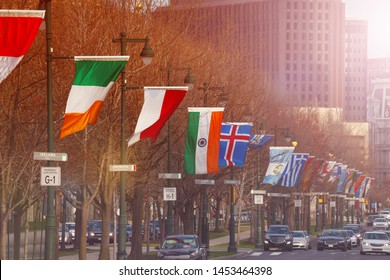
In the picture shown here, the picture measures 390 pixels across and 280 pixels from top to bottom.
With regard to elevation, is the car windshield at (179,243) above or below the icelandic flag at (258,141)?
below

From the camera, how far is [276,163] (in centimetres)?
7425

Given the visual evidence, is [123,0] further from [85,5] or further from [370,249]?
[370,249]

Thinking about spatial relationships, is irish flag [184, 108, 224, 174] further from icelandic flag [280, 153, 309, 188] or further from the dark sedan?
the dark sedan

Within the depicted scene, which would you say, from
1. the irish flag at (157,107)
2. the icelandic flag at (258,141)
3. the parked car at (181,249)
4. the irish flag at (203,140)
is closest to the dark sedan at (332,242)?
the icelandic flag at (258,141)

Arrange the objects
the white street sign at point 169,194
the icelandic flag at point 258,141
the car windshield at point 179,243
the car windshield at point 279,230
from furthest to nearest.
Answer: the car windshield at point 279,230
the icelandic flag at point 258,141
the white street sign at point 169,194
the car windshield at point 179,243

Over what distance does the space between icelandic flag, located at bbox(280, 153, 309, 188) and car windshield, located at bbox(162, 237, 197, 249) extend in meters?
29.0

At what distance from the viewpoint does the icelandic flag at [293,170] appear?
78.0 metres

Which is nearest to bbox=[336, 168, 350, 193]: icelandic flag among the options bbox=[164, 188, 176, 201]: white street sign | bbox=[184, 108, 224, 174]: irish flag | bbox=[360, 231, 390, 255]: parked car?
bbox=[360, 231, 390, 255]: parked car

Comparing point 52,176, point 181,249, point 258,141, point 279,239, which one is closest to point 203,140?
point 181,249

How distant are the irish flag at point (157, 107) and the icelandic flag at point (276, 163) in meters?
35.4

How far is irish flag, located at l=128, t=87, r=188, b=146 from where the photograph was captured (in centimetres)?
3919

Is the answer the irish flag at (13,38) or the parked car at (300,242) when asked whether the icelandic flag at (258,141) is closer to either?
the parked car at (300,242)
